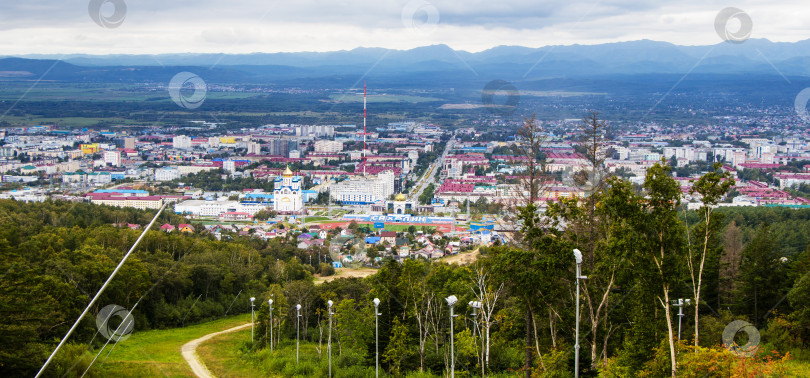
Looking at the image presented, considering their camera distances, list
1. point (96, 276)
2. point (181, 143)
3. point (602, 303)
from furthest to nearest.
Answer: point (181, 143)
point (96, 276)
point (602, 303)

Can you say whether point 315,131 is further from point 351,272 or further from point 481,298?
point 481,298

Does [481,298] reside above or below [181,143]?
above

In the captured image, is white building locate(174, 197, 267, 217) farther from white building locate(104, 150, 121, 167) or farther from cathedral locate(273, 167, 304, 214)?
white building locate(104, 150, 121, 167)

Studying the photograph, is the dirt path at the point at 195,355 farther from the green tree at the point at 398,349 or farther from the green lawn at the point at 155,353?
the green tree at the point at 398,349

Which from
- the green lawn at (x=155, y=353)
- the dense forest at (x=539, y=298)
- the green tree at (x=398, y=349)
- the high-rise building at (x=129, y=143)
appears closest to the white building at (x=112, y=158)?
the high-rise building at (x=129, y=143)

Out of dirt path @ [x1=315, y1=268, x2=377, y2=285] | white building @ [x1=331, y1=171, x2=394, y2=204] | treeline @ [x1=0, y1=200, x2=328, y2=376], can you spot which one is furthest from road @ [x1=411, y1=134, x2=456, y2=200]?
treeline @ [x1=0, y1=200, x2=328, y2=376]

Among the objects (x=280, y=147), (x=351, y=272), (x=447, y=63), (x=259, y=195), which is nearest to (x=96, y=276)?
(x=351, y=272)
